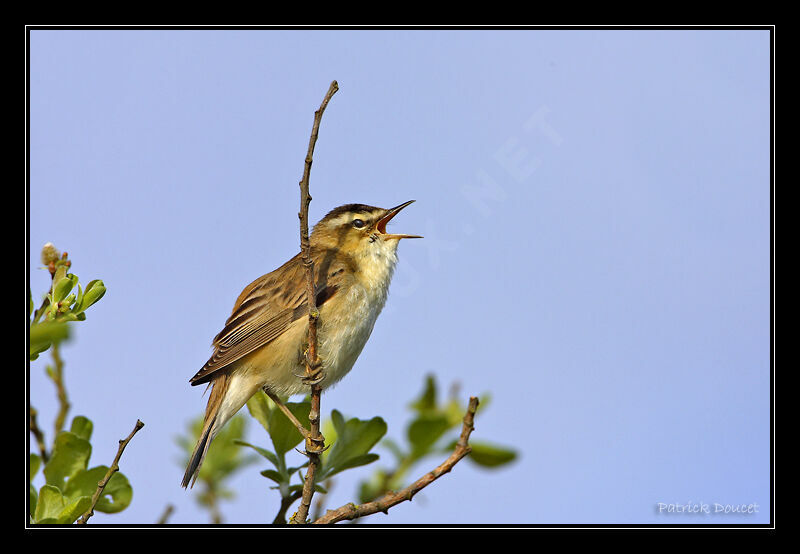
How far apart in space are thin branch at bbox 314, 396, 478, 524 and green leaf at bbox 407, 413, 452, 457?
8 centimetres

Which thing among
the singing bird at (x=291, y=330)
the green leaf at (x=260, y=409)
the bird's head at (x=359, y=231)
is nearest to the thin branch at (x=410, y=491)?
the green leaf at (x=260, y=409)

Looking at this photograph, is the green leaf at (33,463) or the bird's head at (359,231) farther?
the bird's head at (359,231)

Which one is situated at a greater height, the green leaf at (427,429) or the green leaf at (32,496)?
the green leaf at (427,429)

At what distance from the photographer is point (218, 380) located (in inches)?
225

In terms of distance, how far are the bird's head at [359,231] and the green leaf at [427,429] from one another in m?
3.36

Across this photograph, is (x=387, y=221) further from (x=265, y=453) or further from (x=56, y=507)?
(x=56, y=507)

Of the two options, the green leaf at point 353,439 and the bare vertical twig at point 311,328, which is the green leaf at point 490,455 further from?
the bare vertical twig at point 311,328

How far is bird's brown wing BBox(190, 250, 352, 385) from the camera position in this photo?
18.6 feet

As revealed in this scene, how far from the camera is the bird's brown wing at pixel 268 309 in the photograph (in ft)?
18.6

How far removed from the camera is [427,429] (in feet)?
9.12

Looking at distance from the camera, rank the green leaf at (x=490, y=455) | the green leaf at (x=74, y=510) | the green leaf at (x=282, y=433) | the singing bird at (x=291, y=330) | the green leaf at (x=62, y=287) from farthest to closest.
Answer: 1. the singing bird at (x=291, y=330)
2. the green leaf at (x=282, y=433)
3. the green leaf at (x=62, y=287)
4. the green leaf at (x=74, y=510)
5. the green leaf at (x=490, y=455)
